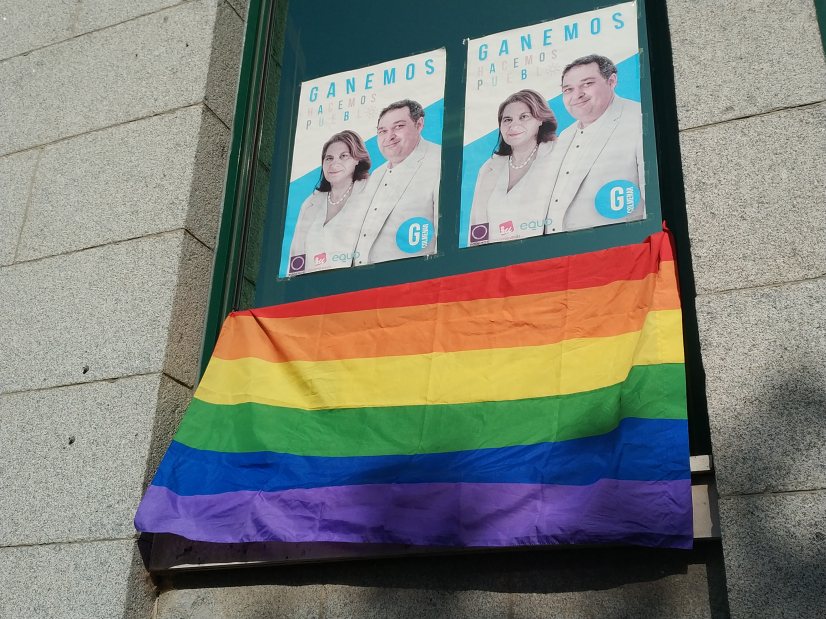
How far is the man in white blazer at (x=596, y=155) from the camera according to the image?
4.84 m

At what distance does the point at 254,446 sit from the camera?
184 inches

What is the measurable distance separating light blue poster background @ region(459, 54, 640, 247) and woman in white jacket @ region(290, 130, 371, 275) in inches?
22.9

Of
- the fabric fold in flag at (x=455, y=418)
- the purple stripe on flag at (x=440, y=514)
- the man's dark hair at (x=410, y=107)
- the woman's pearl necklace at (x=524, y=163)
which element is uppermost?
the man's dark hair at (x=410, y=107)

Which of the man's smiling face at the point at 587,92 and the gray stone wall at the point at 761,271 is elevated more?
the man's smiling face at the point at 587,92

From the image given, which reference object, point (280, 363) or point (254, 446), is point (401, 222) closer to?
point (280, 363)

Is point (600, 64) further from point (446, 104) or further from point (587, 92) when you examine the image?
point (446, 104)

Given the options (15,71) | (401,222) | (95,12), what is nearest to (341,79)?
(401,222)

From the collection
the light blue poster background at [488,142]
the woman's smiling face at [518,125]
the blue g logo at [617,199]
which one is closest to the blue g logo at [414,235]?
the light blue poster background at [488,142]

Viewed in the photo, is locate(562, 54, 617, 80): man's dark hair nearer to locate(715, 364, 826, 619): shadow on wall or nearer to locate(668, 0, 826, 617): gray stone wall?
locate(668, 0, 826, 617): gray stone wall

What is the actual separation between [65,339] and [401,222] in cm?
193

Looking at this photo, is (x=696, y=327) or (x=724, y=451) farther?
(x=696, y=327)

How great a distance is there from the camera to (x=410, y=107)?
222 inches

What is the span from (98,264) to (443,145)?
2.03 metres

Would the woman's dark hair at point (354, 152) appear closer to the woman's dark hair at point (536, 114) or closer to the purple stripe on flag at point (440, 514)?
the woman's dark hair at point (536, 114)
